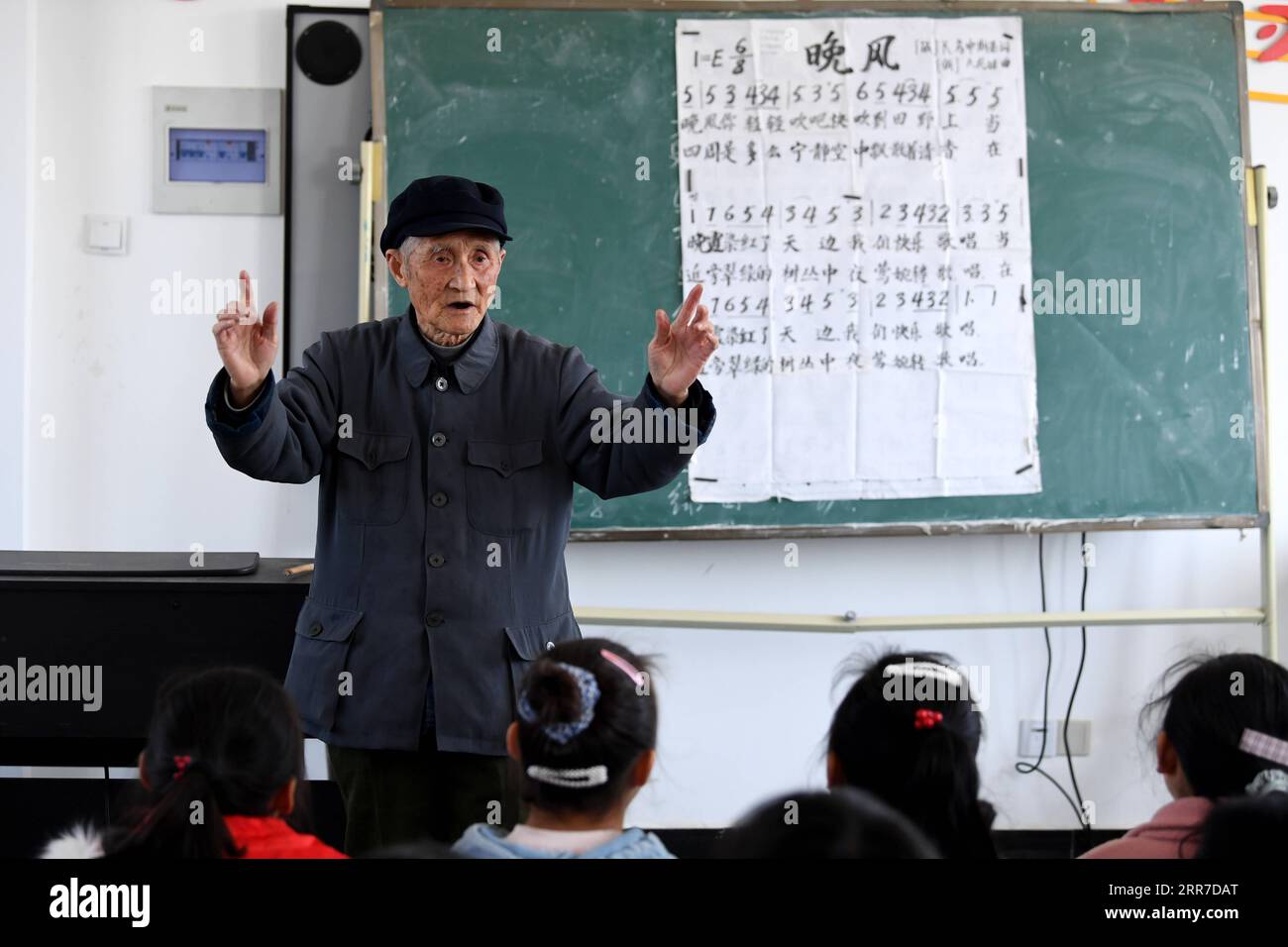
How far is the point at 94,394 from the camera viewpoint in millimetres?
3297

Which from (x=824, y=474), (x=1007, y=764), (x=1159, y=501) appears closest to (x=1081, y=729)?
(x=1007, y=764)

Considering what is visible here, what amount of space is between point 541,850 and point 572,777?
0.10 metres

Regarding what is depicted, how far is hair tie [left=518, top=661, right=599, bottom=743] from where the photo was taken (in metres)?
1.46

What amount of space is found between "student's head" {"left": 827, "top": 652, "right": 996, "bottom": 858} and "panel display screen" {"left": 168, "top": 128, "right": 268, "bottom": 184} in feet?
7.51

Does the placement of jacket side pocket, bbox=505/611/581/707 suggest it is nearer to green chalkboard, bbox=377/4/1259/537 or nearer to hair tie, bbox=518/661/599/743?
hair tie, bbox=518/661/599/743

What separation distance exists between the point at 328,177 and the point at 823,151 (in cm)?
123

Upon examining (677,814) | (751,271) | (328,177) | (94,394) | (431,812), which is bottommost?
(677,814)

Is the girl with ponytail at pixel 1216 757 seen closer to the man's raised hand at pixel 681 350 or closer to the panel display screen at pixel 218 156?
the man's raised hand at pixel 681 350

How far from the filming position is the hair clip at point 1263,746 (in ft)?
5.08

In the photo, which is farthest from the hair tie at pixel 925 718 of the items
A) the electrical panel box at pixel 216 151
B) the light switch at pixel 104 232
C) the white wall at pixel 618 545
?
the light switch at pixel 104 232

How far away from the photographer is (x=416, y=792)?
1.90 metres

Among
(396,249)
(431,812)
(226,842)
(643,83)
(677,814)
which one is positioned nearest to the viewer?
(226,842)
